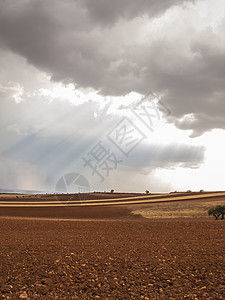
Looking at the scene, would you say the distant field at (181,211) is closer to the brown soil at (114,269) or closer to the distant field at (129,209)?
the distant field at (129,209)

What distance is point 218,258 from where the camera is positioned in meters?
12.0

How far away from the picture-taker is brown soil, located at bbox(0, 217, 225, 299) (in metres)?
8.99

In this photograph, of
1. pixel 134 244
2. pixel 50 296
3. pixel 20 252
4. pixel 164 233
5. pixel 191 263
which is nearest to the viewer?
pixel 50 296

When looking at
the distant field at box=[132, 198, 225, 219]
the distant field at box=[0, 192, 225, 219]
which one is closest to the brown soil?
the distant field at box=[132, 198, 225, 219]

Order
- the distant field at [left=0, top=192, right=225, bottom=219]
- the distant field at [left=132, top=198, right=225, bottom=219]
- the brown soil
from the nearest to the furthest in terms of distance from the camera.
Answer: the brown soil, the distant field at [left=132, top=198, right=225, bottom=219], the distant field at [left=0, top=192, right=225, bottom=219]

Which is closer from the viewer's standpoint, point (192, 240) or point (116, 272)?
point (116, 272)

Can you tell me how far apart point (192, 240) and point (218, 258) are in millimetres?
4419

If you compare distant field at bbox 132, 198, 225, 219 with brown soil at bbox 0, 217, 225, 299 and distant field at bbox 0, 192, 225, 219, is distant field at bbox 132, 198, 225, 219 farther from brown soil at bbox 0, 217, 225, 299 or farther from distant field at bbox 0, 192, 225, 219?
brown soil at bbox 0, 217, 225, 299

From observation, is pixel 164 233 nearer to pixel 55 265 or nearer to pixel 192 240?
pixel 192 240

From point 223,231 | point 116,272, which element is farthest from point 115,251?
point 223,231

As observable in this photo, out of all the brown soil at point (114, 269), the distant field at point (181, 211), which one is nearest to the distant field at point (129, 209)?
the distant field at point (181, 211)

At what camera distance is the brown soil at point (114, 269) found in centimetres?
899

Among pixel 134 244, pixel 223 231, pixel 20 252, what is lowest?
pixel 223 231

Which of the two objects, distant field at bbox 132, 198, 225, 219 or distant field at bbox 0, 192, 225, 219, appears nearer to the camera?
distant field at bbox 132, 198, 225, 219
